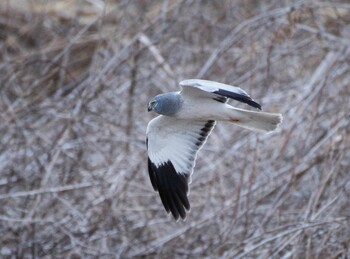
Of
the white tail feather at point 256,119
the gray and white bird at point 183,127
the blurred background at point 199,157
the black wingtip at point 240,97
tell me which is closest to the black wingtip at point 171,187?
the gray and white bird at point 183,127

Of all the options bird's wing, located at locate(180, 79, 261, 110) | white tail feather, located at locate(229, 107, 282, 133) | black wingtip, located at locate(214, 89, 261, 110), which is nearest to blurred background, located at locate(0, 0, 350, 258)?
white tail feather, located at locate(229, 107, 282, 133)

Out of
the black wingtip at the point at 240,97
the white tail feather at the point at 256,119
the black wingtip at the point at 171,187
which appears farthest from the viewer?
the black wingtip at the point at 171,187

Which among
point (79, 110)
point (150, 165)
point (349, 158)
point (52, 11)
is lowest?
point (349, 158)

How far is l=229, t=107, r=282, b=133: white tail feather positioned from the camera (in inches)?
238

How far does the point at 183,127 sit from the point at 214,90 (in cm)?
94

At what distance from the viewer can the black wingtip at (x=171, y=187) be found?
6.16 m

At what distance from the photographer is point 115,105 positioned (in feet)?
26.6

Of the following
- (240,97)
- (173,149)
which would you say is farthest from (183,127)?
(240,97)

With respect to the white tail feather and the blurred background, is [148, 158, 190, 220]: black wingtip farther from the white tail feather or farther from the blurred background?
the white tail feather

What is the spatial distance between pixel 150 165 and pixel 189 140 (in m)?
0.32

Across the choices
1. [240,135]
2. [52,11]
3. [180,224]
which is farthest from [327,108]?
[52,11]

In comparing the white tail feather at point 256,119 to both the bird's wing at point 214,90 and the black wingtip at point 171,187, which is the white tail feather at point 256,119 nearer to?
the bird's wing at point 214,90

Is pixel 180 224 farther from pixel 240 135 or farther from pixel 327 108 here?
pixel 327 108

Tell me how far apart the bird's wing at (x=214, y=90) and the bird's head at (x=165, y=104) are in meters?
0.09
